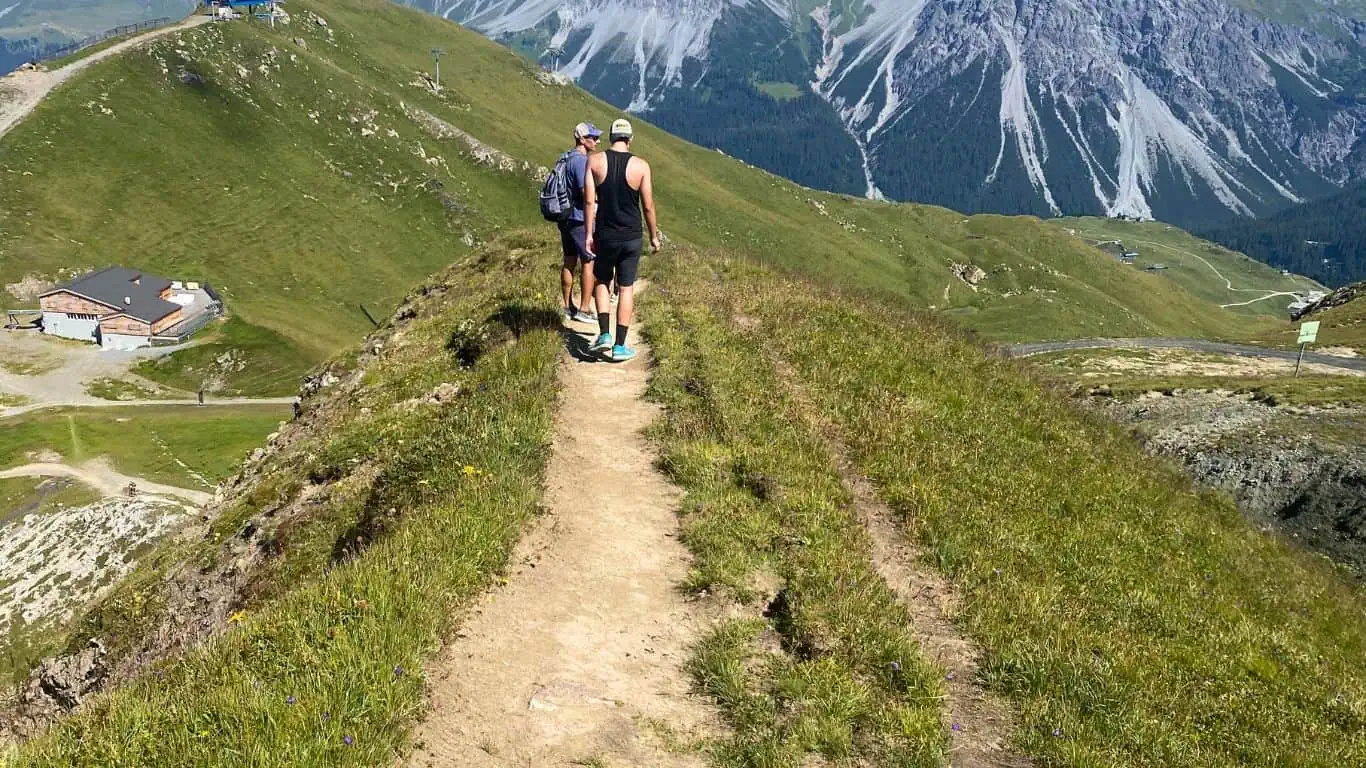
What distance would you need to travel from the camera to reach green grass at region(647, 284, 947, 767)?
646cm

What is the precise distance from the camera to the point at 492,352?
1516cm

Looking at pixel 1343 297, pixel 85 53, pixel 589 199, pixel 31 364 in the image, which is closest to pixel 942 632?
pixel 589 199

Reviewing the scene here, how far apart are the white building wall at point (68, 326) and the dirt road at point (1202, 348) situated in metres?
111

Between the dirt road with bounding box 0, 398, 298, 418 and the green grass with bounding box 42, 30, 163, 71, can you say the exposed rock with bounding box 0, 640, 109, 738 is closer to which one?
the dirt road with bounding box 0, 398, 298, 418

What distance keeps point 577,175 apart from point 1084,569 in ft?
36.1

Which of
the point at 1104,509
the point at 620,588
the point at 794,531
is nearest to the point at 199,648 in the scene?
the point at 620,588

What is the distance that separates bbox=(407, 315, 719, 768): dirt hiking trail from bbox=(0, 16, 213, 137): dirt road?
462 ft

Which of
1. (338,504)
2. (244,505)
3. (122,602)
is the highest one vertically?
(338,504)

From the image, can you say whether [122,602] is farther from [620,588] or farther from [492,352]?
[620,588]

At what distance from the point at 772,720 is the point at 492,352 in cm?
1042

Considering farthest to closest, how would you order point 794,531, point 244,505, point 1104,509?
point 244,505 < point 1104,509 < point 794,531

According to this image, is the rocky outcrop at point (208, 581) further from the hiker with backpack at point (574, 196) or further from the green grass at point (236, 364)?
the green grass at point (236, 364)

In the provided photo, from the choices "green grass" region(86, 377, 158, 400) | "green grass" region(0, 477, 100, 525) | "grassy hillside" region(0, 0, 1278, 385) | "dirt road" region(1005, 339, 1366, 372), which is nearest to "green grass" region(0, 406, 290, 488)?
"green grass" region(0, 477, 100, 525)

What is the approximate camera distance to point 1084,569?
34.2 feet
